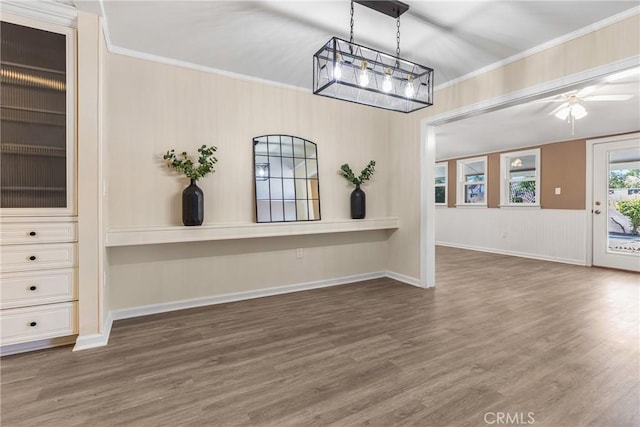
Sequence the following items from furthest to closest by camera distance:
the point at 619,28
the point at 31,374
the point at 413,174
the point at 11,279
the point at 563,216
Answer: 1. the point at 563,216
2. the point at 413,174
3. the point at 619,28
4. the point at 11,279
5. the point at 31,374

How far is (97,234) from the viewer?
2299 mm

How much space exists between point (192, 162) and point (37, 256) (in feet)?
4.64

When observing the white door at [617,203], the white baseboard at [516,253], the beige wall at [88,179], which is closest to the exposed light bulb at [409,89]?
the beige wall at [88,179]

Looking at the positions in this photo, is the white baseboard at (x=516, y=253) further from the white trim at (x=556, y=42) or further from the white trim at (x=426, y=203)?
the white trim at (x=556, y=42)

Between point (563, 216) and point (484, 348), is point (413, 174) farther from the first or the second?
point (563, 216)

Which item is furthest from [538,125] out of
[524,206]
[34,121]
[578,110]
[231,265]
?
[34,121]

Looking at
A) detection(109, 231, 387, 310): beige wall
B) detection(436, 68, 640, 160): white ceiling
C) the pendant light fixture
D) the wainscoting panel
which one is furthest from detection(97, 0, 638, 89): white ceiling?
the wainscoting panel

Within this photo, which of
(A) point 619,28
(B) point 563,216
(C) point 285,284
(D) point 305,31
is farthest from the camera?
(B) point 563,216

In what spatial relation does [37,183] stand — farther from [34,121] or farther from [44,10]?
[44,10]

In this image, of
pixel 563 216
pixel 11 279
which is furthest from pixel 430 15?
pixel 563 216

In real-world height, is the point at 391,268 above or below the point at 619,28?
below

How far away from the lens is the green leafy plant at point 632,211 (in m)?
4.83

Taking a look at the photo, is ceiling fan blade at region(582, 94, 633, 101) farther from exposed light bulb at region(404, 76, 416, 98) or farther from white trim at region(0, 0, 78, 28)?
white trim at region(0, 0, 78, 28)

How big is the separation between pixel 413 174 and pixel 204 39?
2.79 meters
